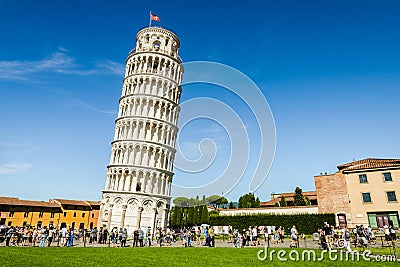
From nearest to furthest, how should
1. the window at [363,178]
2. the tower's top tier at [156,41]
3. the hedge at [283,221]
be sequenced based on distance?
the hedge at [283,221] < the window at [363,178] < the tower's top tier at [156,41]

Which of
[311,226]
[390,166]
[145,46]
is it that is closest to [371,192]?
[390,166]

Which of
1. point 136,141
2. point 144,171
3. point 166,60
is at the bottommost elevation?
point 144,171

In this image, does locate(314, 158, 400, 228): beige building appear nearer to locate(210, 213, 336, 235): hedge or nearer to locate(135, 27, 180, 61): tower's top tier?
locate(210, 213, 336, 235): hedge

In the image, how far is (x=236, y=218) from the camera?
4319cm

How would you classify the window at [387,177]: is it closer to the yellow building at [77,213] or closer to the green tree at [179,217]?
the green tree at [179,217]

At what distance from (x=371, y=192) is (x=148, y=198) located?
34.0 m

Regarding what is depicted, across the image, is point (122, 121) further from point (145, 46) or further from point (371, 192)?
point (371, 192)

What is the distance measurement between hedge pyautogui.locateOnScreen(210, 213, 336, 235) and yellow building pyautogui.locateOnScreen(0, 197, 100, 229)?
121 ft

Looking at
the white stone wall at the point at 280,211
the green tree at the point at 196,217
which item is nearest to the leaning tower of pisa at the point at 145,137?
the white stone wall at the point at 280,211

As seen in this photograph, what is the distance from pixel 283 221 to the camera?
4000cm

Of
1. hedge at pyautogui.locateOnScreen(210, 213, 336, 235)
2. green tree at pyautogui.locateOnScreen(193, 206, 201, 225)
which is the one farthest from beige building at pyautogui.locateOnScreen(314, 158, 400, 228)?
green tree at pyautogui.locateOnScreen(193, 206, 201, 225)

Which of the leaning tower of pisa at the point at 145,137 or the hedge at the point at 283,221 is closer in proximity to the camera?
the hedge at the point at 283,221

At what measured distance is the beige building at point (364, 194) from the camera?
37.6 meters

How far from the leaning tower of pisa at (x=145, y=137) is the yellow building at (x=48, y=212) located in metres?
23.3
